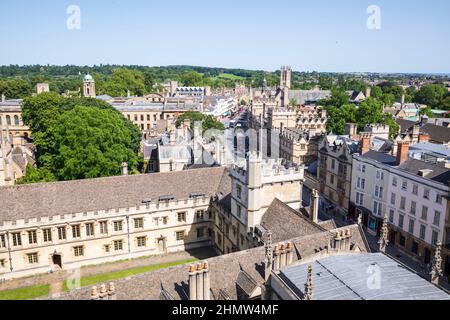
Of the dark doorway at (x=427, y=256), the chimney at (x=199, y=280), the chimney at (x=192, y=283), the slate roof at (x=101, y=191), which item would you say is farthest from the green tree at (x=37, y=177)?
the dark doorway at (x=427, y=256)

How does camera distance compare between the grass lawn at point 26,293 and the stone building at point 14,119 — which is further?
the stone building at point 14,119

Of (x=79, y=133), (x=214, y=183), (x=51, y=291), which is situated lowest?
(x=51, y=291)

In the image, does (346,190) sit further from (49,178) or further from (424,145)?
(49,178)

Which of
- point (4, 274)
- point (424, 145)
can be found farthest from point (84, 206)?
point (424, 145)

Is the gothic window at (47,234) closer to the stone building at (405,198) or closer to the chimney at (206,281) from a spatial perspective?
the chimney at (206,281)

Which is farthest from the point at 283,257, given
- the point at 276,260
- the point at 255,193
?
the point at 255,193

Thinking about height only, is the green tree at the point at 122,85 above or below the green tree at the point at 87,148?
above
